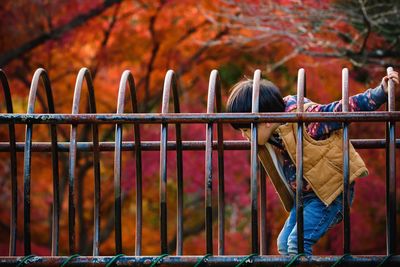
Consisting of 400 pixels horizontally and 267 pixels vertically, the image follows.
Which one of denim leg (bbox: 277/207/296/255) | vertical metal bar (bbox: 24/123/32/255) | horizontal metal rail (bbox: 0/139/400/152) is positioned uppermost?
horizontal metal rail (bbox: 0/139/400/152)

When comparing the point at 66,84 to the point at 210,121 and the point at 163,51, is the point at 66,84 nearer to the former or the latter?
the point at 163,51

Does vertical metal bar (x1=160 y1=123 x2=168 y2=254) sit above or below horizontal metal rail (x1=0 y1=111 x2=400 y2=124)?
below

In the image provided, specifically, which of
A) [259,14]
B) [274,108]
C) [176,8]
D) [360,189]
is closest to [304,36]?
[259,14]

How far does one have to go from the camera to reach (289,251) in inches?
162

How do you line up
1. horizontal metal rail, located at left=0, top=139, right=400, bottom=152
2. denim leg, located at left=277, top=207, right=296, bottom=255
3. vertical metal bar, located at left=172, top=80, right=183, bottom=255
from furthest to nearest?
horizontal metal rail, located at left=0, top=139, right=400, bottom=152
vertical metal bar, located at left=172, top=80, right=183, bottom=255
denim leg, located at left=277, top=207, right=296, bottom=255

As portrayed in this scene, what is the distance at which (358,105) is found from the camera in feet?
13.3

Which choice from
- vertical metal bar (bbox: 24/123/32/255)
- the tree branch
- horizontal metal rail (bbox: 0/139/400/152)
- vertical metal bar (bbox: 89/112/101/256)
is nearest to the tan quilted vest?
horizontal metal rail (bbox: 0/139/400/152)

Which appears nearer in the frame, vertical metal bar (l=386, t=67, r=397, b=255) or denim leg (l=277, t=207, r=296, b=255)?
vertical metal bar (l=386, t=67, r=397, b=255)

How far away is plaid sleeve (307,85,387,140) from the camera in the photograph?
401cm

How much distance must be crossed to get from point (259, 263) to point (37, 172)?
29.7ft

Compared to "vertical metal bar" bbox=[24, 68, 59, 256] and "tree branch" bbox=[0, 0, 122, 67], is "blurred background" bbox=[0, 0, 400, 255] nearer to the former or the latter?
"tree branch" bbox=[0, 0, 122, 67]

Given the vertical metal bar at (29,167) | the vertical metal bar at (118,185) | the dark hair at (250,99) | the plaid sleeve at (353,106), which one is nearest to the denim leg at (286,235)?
the plaid sleeve at (353,106)

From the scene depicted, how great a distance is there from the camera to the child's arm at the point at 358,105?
399 cm

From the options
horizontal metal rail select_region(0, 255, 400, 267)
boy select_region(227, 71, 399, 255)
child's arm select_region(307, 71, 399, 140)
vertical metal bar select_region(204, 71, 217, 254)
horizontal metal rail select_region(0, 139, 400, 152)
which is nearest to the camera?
horizontal metal rail select_region(0, 255, 400, 267)
